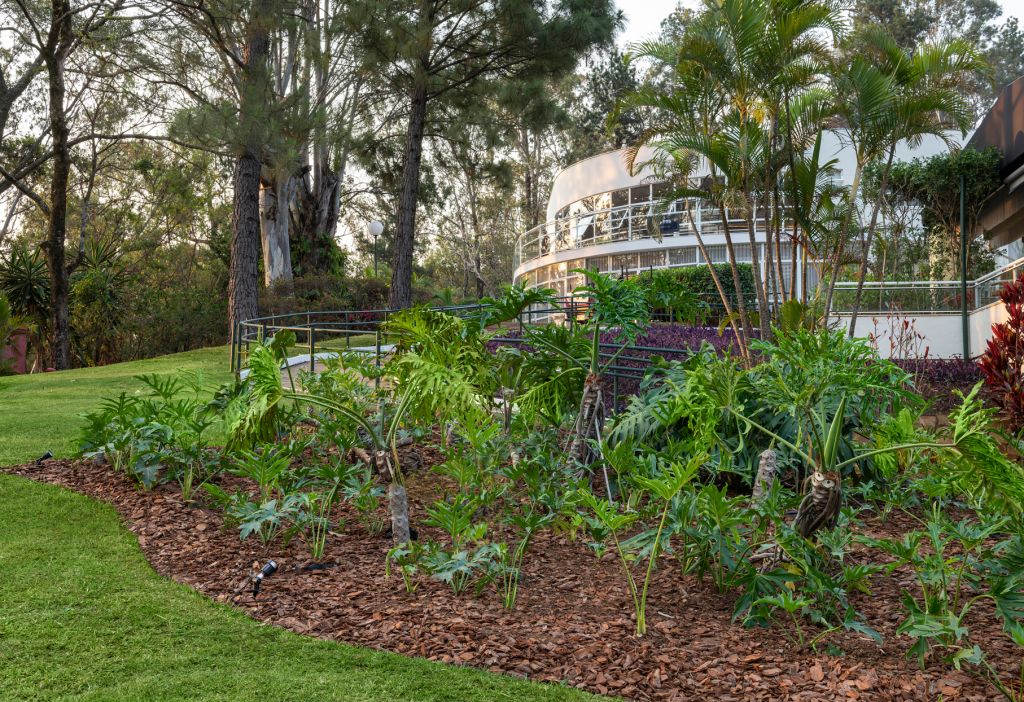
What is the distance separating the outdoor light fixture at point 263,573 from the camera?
145 inches

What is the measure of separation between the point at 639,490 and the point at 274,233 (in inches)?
787

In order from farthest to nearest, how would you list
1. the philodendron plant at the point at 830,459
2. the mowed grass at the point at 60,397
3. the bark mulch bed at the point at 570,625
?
1. the mowed grass at the point at 60,397
2. the philodendron plant at the point at 830,459
3. the bark mulch bed at the point at 570,625

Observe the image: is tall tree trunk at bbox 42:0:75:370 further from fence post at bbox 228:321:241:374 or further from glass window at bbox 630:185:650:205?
glass window at bbox 630:185:650:205

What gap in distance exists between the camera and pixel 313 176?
2447 cm

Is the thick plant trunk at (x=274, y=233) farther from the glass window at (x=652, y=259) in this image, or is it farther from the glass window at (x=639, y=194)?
the glass window at (x=652, y=259)

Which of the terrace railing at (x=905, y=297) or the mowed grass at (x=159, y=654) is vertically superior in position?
the terrace railing at (x=905, y=297)

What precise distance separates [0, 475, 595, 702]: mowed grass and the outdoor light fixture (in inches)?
7.3

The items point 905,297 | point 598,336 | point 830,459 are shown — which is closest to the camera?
point 830,459

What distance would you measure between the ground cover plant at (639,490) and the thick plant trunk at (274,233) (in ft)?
56.1

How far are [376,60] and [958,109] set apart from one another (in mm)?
10003

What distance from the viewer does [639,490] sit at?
4.00m

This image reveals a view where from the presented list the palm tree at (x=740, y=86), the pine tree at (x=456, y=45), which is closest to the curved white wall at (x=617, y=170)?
the pine tree at (x=456, y=45)

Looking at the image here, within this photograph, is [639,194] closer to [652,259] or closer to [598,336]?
[652,259]

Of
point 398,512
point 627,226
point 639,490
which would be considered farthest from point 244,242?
point 627,226
